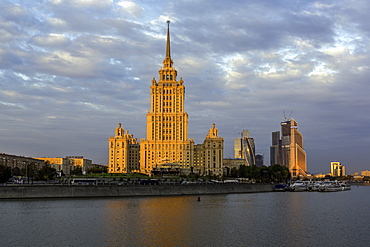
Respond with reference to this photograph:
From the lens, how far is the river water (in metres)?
63.6

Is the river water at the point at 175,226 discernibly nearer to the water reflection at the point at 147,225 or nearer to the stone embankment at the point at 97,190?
the water reflection at the point at 147,225

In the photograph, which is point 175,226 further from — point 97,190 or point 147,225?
point 97,190

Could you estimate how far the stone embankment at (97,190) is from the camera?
413ft

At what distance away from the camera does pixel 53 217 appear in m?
86.7

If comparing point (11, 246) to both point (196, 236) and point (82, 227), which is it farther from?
point (196, 236)

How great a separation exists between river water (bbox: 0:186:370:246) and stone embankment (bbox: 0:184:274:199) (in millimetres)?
17840

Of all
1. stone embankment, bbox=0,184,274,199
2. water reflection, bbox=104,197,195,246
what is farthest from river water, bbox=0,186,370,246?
stone embankment, bbox=0,184,274,199

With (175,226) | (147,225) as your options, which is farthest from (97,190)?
(175,226)

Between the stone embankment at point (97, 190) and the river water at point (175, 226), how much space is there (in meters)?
17.8

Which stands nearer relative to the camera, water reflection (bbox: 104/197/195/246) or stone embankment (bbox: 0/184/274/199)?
water reflection (bbox: 104/197/195/246)

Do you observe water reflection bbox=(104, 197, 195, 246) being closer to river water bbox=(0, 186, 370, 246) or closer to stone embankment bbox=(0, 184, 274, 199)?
river water bbox=(0, 186, 370, 246)

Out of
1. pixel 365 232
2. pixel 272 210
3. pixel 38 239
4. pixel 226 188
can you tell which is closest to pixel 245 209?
pixel 272 210

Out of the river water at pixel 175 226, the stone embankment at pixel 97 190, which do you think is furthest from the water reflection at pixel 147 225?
the stone embankment at pixel 97 190

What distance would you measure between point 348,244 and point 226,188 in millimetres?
115775
